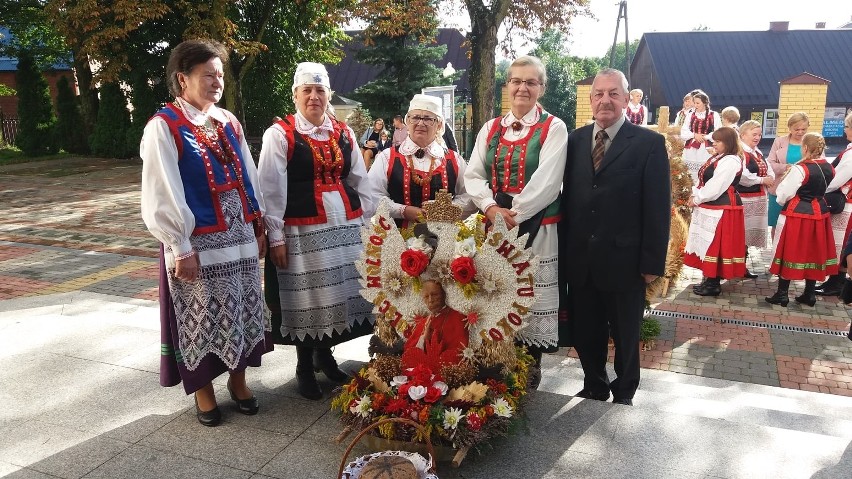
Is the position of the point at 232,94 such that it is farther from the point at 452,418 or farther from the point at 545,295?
the point at 452,418

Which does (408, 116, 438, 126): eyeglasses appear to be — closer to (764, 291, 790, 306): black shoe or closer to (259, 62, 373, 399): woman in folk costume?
(259, 62, 373, 399): woman in folk costume

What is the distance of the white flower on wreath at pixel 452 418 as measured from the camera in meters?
2.93

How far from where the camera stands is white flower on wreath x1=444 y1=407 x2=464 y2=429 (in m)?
2.93

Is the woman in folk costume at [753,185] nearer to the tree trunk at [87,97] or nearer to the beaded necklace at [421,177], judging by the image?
the beaded necklace at [421,177]

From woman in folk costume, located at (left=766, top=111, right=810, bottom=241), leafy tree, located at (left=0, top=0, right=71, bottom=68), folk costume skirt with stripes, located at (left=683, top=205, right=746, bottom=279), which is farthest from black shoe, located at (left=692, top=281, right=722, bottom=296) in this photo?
leafy tree, located at (left=0, top=0, right=71, bottom=68)

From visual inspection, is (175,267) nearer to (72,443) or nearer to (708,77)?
(72,443)

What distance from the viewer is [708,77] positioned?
29.2 metres

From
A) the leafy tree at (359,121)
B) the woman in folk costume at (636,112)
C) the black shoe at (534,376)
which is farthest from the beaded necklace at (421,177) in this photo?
the leafy tree at (359,121)

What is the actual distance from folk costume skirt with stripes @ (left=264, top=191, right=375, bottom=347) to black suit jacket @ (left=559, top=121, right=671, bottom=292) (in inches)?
53.9

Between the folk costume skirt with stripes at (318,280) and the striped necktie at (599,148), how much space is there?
148cm

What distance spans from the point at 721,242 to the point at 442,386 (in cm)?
507

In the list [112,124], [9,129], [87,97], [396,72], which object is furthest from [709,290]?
[9,129]

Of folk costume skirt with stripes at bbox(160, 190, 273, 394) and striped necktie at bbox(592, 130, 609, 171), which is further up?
striped necktie at bbox(592, 130, 609, 171)

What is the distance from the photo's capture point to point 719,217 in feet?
Result: 22.7
